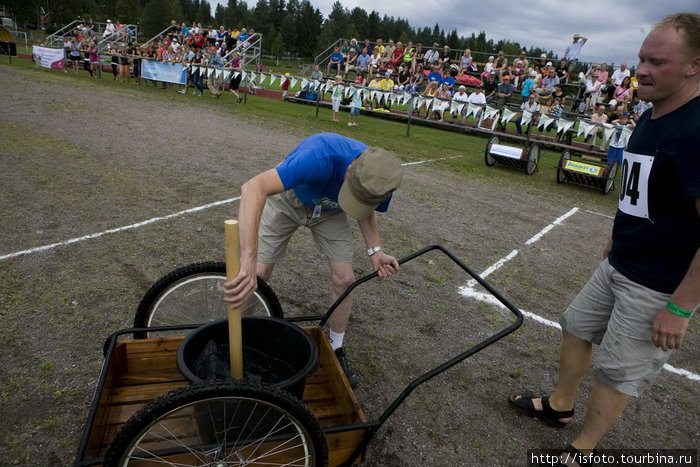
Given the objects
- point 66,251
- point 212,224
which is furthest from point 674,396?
point 66,251

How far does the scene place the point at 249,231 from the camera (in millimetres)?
1937

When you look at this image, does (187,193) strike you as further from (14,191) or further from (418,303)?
(418,303)

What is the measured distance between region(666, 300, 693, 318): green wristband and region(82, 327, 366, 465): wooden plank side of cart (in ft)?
4.51

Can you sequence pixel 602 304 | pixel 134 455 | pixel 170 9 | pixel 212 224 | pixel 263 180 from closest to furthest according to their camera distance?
pixel 134 455 → pixel 263 180 → pixel 602 304 → pixel 212 224 → pixel 170 9

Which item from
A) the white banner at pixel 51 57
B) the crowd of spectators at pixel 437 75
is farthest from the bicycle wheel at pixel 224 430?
the white banner at pixel 51 57

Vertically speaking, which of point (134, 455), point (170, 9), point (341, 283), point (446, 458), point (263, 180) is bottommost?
point (446, 458)

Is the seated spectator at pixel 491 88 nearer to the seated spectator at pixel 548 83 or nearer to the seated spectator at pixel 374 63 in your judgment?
the seated spectator at pixel 548 83

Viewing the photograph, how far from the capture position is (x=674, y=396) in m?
2.99

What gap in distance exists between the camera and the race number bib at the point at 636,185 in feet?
6.34

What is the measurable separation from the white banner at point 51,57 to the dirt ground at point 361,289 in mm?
13934

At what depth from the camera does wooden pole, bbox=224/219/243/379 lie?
5.21 feet

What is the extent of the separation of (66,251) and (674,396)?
16.0ft

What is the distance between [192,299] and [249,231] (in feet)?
3.25

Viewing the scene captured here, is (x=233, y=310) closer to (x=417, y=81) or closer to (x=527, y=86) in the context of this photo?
(x=527, y=86)
